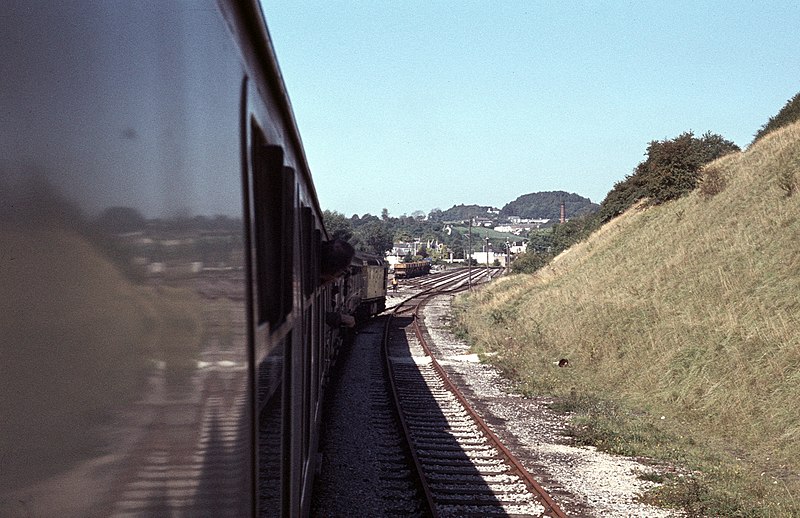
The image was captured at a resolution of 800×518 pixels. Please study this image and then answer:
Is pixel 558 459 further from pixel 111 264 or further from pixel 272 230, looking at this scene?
pixel 111 264

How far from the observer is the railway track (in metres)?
9.80

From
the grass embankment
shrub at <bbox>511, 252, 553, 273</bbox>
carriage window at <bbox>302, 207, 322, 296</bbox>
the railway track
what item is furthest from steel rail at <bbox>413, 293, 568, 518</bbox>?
shrub at <bbox>511, 252, 553, 273</bbox>

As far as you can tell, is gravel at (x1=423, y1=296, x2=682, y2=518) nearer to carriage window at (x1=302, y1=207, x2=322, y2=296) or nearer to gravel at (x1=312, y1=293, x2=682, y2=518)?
gravel at (x1=312, y1=293, x2=682, y2=518)

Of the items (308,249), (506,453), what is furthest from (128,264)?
(506,453)

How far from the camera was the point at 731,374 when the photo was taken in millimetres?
15219

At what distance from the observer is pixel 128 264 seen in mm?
1404

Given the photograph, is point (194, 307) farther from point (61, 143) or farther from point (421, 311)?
point (421, 311)

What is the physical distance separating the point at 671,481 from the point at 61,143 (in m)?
10.9

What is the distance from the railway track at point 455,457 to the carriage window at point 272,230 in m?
5.86

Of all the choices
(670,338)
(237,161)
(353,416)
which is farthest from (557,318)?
(237,161)

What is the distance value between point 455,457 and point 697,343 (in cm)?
734

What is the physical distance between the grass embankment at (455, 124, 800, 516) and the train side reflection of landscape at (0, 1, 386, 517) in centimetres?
856

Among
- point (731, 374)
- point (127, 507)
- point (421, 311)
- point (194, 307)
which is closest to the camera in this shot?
point (127, 507)

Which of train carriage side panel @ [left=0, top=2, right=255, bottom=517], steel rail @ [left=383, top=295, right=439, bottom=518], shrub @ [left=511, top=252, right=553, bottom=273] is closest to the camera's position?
train carriage side panel @ [left=0, top=2, right=255, bottom=517]
